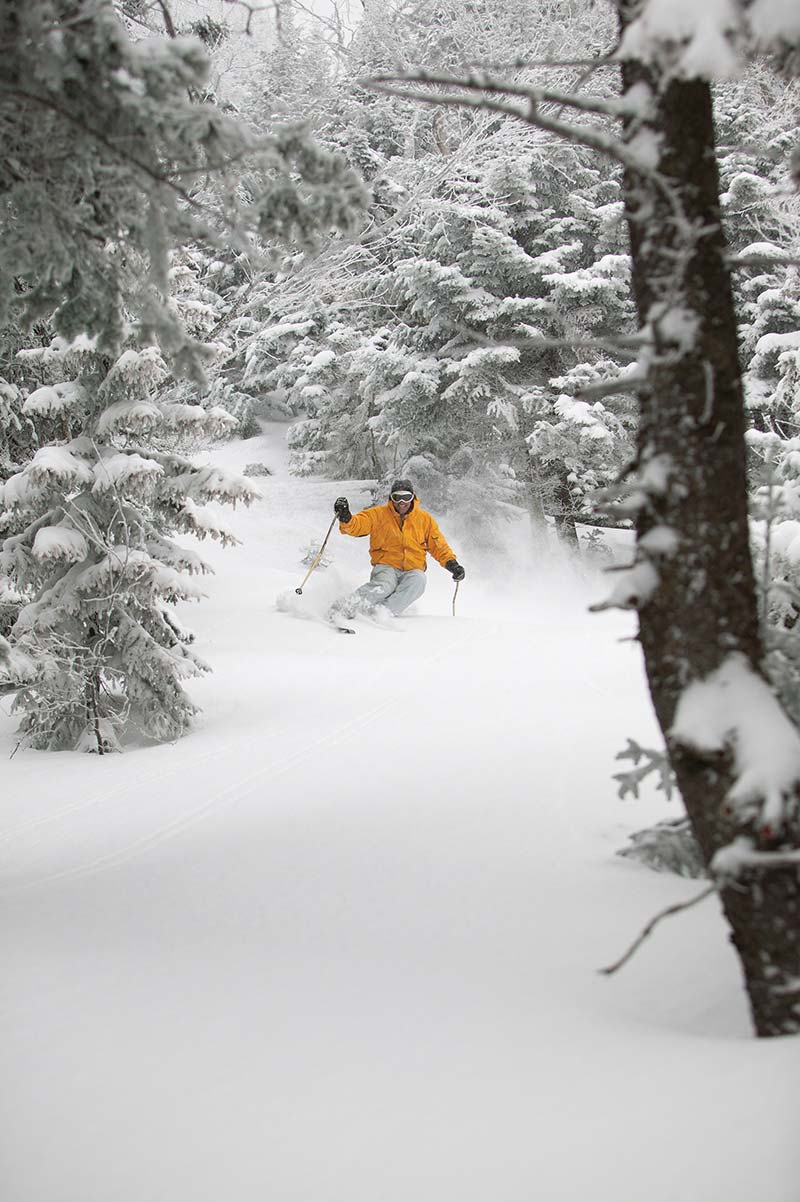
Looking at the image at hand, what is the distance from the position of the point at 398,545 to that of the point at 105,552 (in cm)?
572

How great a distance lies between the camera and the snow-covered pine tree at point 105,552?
6.85 meters

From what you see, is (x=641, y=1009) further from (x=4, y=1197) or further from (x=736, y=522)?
(x=4, y=1197)

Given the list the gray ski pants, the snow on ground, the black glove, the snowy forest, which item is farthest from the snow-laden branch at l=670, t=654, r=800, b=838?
the gray ski pants

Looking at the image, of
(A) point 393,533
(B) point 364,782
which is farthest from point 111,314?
(A) point 393,533

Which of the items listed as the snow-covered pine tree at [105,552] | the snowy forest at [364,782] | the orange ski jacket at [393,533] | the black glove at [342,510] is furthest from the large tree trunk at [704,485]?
the orange ski jacket at [393,533]

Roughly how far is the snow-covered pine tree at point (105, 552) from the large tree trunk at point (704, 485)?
5471mm

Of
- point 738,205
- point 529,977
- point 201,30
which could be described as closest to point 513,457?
point 738,205

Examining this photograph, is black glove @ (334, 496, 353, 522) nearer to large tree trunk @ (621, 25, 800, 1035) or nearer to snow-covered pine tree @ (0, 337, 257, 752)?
snow-covered pine tree @ (0, 337, 257, 752)

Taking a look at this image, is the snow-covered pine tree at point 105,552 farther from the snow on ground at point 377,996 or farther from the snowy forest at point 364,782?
the snow on ground at point 377,996

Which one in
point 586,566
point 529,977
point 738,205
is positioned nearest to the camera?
point 529,977

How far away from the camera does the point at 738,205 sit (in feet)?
54.4

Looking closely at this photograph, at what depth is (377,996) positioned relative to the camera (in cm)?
247

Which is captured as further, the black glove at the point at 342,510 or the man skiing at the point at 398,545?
the man skiing at the point at 398,545

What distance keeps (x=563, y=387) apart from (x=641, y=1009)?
55.2 feet
